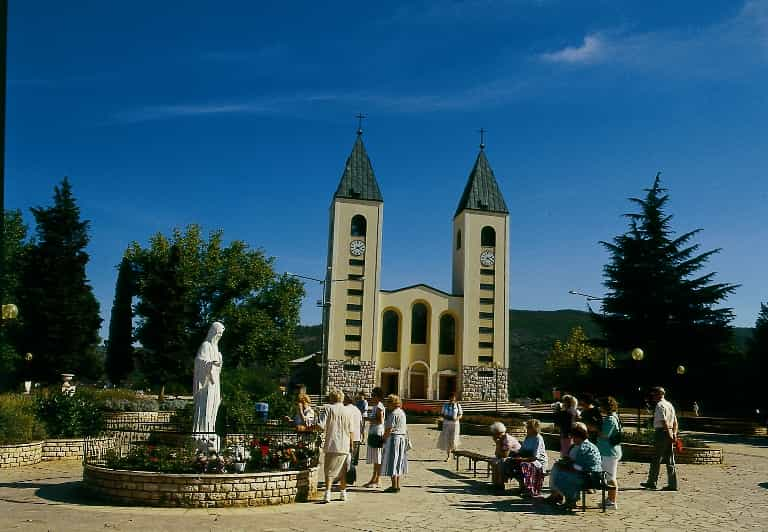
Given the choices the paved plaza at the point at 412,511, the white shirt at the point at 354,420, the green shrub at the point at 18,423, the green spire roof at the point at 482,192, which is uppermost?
the green spire roof at the point at 482,192

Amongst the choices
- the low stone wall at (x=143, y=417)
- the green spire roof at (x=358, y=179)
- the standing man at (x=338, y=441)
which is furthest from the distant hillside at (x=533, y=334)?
the standing man at (x=338, y=441)

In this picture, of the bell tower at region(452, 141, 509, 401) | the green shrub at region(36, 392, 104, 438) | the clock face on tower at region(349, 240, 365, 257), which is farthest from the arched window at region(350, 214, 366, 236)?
the green shrub at region(36, 392, 104, 438)

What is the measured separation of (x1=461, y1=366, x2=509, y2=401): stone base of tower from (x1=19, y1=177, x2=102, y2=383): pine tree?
28800 mm

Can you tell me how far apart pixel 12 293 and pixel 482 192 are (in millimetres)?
37650

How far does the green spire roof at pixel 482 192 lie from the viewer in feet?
202

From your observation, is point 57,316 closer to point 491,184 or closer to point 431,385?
point 431,385

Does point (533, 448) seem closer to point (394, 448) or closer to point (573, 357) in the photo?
point (394, 448)

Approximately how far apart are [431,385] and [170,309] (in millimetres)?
25089

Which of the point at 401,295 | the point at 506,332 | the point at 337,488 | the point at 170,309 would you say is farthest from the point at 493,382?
the point at 337,488

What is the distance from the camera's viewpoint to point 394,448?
12125mm

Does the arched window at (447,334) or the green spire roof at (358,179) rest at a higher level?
the green spire roof at (358,179)

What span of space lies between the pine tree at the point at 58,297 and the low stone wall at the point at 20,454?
28.9m

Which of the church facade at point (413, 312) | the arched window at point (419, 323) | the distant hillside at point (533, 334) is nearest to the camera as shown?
the church facade at point (413, 312)

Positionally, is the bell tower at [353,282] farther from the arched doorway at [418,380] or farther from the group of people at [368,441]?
the group of people at [368,441]
